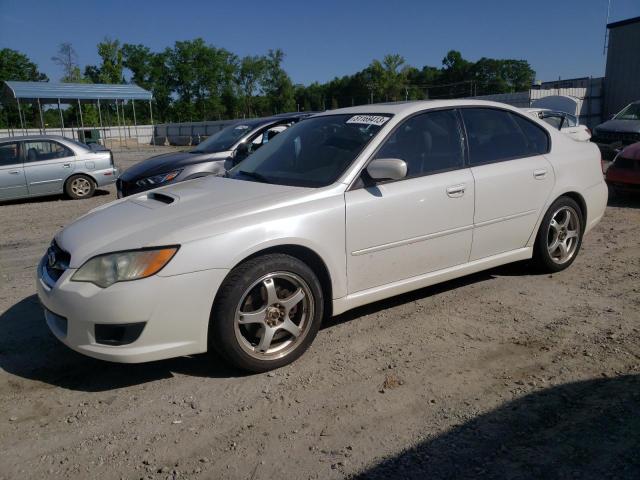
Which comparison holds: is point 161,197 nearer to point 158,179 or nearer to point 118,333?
point 118,333

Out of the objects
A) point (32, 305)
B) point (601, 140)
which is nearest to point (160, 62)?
point (601, 140)

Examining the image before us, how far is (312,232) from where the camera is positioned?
11.2 feet

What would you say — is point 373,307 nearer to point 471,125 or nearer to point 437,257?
point 437,257

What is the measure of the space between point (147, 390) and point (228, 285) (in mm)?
824

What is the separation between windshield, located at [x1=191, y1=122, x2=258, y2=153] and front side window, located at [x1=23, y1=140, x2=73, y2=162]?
15.3 ft

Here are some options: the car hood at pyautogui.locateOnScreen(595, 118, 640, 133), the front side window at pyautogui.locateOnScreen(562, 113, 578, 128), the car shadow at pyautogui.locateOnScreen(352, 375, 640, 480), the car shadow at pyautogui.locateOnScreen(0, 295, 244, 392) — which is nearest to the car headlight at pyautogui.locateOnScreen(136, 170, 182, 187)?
the car shadow at pyautogui.locateOnScreen(0, 295, 244, 392)

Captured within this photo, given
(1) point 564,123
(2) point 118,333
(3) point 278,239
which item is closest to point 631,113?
(1) point 564,123

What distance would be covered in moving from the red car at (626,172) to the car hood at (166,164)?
618 cm

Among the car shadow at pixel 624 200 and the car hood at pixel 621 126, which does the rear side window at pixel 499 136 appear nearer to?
the car shadow at pixel 624 200

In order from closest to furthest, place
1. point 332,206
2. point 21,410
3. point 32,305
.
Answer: point 21,410, point 332,206, point 32,305

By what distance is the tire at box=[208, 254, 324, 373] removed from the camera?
3.15 metres

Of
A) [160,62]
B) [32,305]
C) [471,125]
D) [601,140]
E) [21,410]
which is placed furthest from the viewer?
[160,62]

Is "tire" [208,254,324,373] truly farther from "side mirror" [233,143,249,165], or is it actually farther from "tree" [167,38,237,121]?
"tree" [167,38,237,121]

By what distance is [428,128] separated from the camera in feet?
13.7
